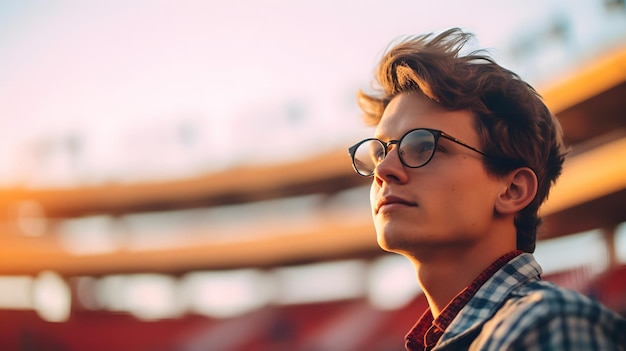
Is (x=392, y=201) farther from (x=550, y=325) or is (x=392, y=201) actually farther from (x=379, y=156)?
(x=550, y=325)

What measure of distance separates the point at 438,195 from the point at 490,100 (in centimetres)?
39

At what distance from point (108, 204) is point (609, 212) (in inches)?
687

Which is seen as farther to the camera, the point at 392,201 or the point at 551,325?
→ the point at 392,201

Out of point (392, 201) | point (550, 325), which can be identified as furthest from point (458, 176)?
point (550, 325)

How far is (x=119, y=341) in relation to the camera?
67.3 feet

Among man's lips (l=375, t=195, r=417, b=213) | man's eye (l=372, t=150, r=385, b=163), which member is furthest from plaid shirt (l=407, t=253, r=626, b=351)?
man's eye (l=372, t=150, r=385, b=163)

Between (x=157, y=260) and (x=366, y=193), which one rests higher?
(x=366, y=193)

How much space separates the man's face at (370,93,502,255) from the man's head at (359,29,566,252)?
0.16 feet

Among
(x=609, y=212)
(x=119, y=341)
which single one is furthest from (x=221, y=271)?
(x=609, y=212)

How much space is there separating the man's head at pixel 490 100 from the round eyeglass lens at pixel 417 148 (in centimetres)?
14

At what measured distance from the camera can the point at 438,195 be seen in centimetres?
199

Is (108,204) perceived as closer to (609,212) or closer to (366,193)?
(366,193)

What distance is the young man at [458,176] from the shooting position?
1.98m

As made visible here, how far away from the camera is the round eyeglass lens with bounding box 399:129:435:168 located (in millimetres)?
2025
